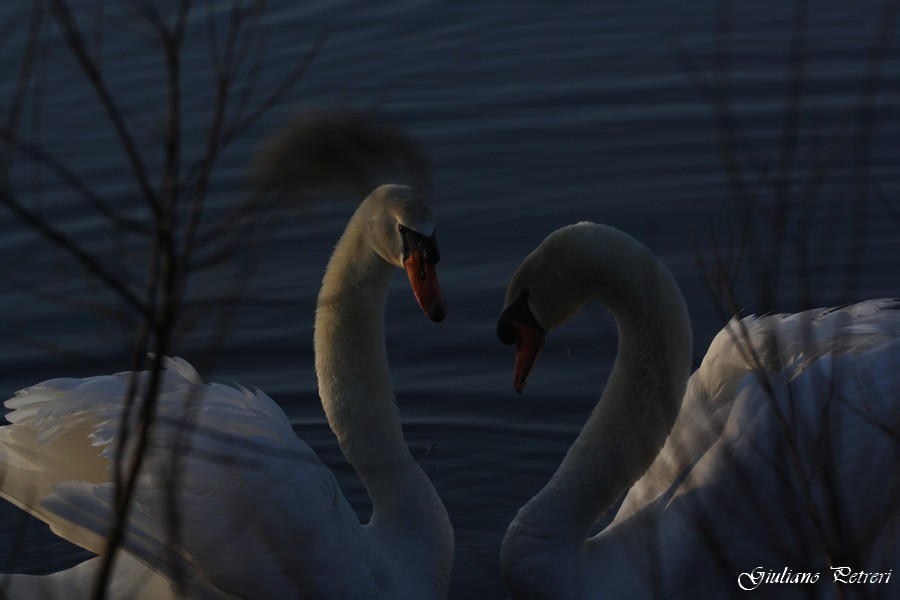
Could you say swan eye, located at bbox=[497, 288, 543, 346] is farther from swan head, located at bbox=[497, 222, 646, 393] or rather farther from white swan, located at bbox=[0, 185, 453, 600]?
white swan, located at bbox=[0, 185, 453, 600]

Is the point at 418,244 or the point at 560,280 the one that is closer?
the point at 418,244

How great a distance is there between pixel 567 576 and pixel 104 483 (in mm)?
1589

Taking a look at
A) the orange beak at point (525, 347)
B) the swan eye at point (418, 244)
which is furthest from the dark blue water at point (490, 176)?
the swan eye at point (418, 244)

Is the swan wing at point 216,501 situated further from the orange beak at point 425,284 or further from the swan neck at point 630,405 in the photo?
the swan neck at point 630,405

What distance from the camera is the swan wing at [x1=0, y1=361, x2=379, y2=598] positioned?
170 inches

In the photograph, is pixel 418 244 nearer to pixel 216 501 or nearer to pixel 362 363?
pixel 362 363

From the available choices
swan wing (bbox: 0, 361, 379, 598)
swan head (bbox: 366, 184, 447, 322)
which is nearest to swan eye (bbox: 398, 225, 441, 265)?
swan head (bbox: 366, 184, 447, 322)

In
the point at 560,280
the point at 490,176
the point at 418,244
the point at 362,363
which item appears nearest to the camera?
the point at 418,244

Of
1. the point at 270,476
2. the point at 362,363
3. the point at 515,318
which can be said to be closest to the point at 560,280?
the point at 515,318

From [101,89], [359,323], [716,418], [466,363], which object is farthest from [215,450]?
[466,363]

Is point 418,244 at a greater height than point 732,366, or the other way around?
point 418,244

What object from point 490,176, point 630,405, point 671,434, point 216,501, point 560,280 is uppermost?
point 560,280

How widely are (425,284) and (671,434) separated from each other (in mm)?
1012

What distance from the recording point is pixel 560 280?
5.12m
